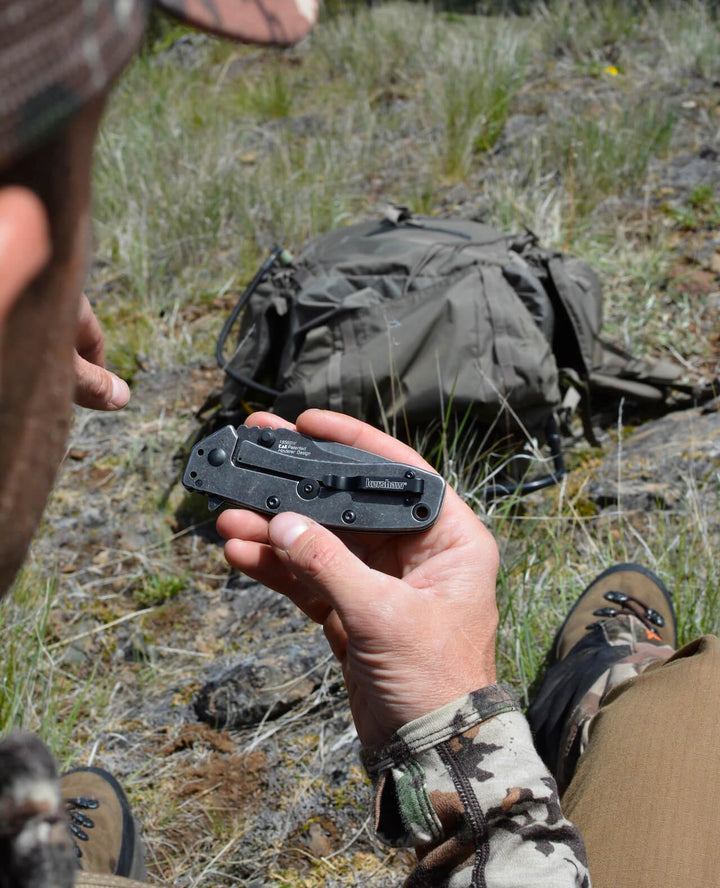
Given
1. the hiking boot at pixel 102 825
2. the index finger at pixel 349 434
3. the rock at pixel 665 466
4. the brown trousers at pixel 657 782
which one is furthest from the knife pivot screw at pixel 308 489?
the rock at pixel 665 466

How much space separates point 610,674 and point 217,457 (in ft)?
3.62

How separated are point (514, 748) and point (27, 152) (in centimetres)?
103

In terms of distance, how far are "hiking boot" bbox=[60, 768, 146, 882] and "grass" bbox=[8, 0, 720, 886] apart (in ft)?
0.30

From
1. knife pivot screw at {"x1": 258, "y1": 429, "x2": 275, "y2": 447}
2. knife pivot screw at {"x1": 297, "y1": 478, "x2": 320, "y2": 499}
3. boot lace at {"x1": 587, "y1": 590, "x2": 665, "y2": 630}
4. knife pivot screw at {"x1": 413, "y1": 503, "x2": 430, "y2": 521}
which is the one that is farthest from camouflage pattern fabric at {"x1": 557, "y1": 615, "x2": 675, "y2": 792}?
knife pivot screw at {"x1": 258, "y1": 429, "x2": 275, "y2": 447}

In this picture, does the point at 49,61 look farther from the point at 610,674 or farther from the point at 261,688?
the point at 261,688

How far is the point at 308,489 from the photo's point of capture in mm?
1453

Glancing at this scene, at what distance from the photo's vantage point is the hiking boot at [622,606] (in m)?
2.21

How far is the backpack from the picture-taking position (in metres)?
2.70

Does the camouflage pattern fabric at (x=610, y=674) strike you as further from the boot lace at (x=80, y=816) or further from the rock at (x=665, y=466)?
the boot lace at (x=80, y=816)

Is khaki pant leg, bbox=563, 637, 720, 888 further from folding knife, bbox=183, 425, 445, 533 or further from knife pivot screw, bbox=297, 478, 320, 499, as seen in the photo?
knife pivot screw, bbox=297, 478, 320, 499

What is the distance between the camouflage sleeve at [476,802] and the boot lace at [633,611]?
43.3 inches

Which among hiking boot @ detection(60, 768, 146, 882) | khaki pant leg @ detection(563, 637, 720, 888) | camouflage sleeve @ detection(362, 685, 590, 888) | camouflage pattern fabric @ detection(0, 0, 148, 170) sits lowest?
hiking boot @ detection(60, 768, 146, 882)

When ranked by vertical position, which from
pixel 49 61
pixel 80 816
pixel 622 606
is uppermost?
pixel 49 61

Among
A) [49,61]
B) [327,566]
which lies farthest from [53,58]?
[327,566]
